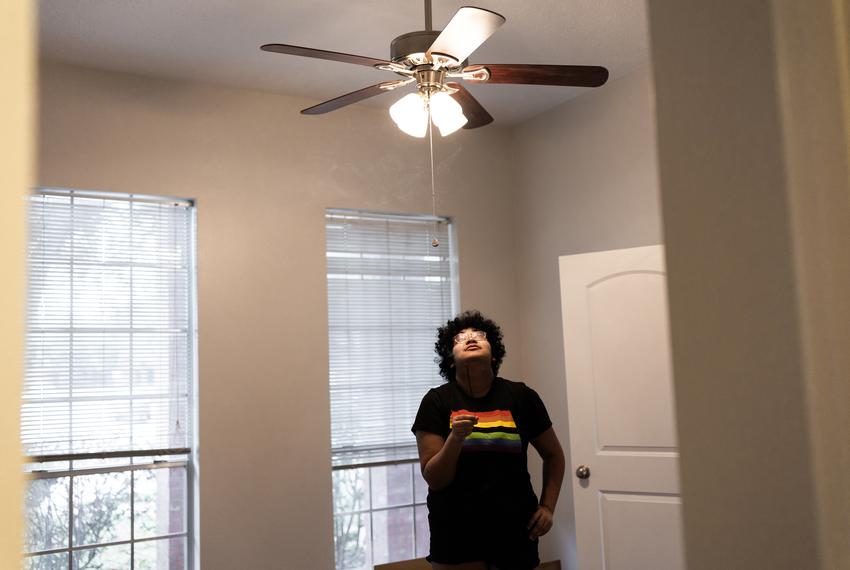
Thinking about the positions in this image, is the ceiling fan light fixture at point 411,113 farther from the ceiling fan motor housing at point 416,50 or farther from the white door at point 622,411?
the white door at point 622,411

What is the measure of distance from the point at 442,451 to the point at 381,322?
5.00 ft

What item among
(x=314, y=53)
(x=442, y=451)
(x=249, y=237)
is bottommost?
(x=442, y=451)

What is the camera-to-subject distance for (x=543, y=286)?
438 centimetres

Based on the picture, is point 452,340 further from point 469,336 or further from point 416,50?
point 416,50

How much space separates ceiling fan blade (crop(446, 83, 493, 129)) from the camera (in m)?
2.58

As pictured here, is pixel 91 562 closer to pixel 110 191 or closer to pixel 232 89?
pixel 110 191

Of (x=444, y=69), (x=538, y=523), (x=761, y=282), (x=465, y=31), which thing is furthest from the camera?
(x=538, y=523)

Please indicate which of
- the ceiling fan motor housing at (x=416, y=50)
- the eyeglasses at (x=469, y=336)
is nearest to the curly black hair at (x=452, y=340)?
the eyeglasses at (x=469, y=336)

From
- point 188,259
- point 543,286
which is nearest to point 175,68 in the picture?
point 188,259

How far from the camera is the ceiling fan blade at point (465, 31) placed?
6.68ft

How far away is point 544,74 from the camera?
7.94ft

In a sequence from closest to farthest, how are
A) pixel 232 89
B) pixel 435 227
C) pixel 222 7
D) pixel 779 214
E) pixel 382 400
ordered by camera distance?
pixel 779 214 < pixel 222 7 < pixel 232 89 < pixel 382 400 < pixel 435 227

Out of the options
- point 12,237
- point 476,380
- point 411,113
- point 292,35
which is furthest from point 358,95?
point 12,237

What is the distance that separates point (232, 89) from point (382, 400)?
1.78 metres
